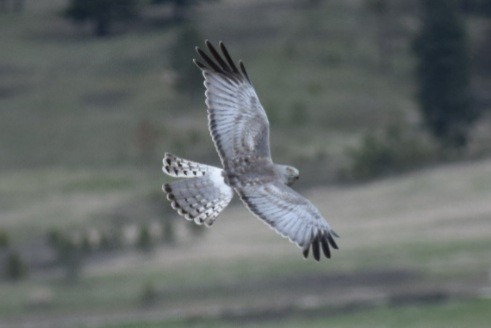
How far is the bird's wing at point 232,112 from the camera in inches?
607

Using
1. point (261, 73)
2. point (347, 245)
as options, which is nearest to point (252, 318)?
point (347, 245)

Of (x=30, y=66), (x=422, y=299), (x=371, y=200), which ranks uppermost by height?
(x=30, y=66)

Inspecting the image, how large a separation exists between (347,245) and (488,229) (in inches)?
107

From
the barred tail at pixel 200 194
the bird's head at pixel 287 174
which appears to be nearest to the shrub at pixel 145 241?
the barred tail at pixel 200 194

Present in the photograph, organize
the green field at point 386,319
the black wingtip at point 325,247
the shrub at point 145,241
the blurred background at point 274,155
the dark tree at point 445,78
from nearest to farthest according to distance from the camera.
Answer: the black wingtip at point 325,247 < the green field at point 386,319 < the blurred background at point 274,155 < the shrub at point 145,241 < the dark tree at point 445,78

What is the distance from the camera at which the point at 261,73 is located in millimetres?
46688

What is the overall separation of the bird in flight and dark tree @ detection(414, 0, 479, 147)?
29.5m

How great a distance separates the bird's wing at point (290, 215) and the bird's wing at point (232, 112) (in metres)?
0.62

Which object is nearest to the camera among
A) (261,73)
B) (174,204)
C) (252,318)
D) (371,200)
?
(174,204)

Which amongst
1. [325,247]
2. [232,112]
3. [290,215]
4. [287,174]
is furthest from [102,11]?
[325,247]

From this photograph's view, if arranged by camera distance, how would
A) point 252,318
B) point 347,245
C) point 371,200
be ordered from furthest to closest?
point 371,200
point 347,245
point 252,318

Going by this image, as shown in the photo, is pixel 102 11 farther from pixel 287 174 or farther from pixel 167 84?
pixel 287 174

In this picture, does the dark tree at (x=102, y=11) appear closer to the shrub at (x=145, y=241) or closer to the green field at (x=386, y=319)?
the shrub at (x=145, y=241)

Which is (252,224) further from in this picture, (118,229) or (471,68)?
(471,68)
